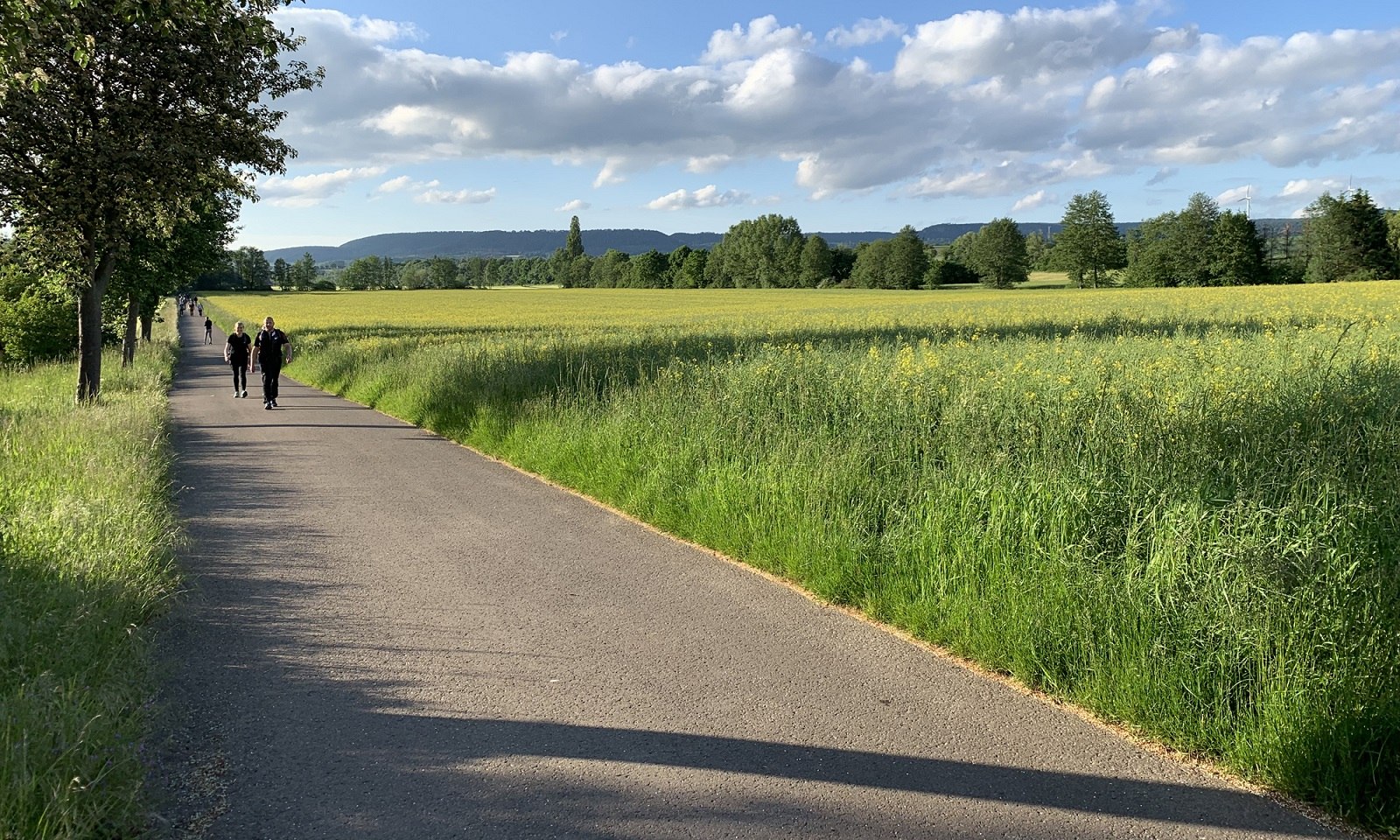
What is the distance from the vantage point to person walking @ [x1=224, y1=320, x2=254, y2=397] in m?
19.8

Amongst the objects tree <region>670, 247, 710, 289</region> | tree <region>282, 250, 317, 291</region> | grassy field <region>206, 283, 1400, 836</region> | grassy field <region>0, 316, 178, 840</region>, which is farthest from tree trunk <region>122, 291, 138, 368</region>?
tree <region>282, 250, 317, 291</region>

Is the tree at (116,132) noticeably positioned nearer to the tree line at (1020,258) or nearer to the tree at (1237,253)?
the tree line at (1020,258)

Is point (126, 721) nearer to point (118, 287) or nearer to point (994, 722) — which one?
point (994, 722)

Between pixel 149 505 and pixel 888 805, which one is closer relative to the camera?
Answer: pixel 888 805

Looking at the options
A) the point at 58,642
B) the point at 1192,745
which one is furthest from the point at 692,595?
the point at 58,642

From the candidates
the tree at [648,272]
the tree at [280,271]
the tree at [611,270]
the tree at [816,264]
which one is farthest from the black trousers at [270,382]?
the tree at [280,271]

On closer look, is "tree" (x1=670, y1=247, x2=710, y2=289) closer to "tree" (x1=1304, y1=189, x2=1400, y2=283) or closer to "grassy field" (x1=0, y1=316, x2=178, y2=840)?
"tree" (x1=1304, y1=189, x2=1400, y2=283)

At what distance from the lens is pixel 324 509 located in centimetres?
870

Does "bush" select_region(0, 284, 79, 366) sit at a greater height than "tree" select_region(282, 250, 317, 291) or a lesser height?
lesser

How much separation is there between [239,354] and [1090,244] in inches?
3855

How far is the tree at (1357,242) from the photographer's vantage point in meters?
73.5

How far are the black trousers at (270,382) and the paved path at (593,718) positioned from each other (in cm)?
1175

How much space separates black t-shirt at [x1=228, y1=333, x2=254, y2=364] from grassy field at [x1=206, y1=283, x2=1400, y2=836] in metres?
10.6

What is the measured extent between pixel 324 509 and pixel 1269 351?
11365mm
